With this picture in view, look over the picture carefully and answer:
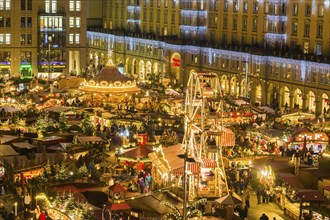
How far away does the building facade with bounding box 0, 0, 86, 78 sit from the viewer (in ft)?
372

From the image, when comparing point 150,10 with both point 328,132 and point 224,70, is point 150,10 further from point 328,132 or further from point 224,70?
point 328,132

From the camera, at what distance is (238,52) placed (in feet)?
318

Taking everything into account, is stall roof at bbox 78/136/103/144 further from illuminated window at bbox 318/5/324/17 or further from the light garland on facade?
the light garland on facade

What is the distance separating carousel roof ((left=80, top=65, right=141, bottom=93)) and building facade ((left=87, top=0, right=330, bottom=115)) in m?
19.8

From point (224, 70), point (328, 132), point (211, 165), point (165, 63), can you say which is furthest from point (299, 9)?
point (211, 165)

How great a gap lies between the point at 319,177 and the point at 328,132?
12.1 metres

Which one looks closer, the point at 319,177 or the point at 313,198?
the point at 313,198

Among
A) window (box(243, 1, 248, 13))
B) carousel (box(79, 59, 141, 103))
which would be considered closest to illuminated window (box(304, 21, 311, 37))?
window (box(243, 1, 248, 13))

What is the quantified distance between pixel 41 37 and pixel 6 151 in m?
66.6

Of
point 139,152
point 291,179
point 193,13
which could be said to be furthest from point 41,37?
point 291,179

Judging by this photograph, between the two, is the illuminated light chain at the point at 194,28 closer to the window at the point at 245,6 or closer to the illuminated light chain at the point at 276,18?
the window at the point at 245,6

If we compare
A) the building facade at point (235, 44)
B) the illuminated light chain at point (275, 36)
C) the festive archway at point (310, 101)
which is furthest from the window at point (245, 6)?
the festive archway at point (310, 101)

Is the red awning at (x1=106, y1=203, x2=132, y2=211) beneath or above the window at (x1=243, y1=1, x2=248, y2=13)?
beneath

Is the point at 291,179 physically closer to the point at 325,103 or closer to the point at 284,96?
the point at 325,103
